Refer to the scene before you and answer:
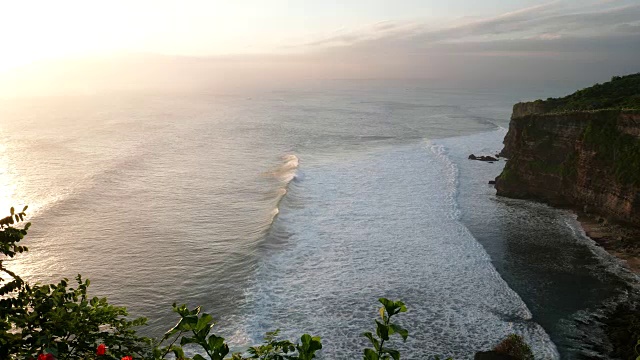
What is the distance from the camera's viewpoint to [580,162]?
38.3m

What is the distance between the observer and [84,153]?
57312 mm

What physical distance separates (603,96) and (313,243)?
3739 centimetres

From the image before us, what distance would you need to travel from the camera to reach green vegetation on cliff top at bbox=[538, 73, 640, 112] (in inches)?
1722

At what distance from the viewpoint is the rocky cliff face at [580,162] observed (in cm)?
3372

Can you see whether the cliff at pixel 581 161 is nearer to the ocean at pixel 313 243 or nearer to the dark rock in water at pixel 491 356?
the ocean at pixel 313 243

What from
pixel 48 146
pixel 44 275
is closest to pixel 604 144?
pixel 44 275

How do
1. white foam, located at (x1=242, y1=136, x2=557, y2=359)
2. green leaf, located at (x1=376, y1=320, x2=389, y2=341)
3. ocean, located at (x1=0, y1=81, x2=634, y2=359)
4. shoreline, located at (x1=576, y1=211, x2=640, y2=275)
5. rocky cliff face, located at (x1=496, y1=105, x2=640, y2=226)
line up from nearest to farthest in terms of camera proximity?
green leaf, located at (x1=376, y1=320, x2=389, y2=341), white foam, located at (x1=242, y1=136, x2=557, y2=359), ocean, located at (x1=0, y1=81, x2=634, y2=359), shoreline, located at (x1=576, y1=211, x2=640, y2=275), rocky cliff face, located at (x1=496, y1=105, x2=640, y2=226)

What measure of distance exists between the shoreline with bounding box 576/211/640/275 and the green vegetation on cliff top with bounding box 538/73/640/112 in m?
12.8

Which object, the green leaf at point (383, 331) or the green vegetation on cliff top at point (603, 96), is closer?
the green leaf at point (383, 331)

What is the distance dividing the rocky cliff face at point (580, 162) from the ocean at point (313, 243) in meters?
2.26

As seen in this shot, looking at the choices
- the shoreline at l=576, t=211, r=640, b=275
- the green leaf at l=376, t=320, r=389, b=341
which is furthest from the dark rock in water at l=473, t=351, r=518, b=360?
the green leaf at l=376, t=320, r=389, b=341

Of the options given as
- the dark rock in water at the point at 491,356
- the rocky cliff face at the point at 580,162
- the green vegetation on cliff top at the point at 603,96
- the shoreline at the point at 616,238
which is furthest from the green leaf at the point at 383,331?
the green vegetation on cliff top at the point at 603,96

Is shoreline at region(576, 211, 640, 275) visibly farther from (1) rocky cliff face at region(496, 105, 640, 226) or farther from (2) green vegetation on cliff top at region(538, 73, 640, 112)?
(2) green vegetation on cliff top at region(538, 73, 640, 112)

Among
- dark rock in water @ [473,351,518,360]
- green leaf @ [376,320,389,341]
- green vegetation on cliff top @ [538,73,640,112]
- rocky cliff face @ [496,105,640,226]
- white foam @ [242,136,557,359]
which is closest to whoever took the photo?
green leaf @ [376,320,389,341]
